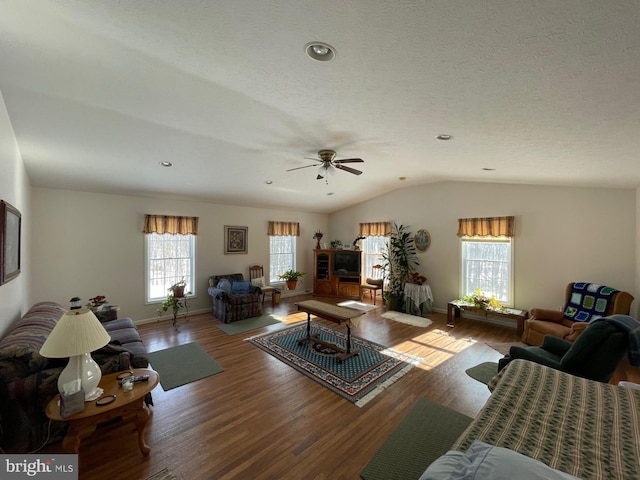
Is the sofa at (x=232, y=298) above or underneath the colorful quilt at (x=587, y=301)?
underneath

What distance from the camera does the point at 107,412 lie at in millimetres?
1799

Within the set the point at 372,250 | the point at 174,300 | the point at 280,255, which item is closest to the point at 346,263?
the point at 372,250

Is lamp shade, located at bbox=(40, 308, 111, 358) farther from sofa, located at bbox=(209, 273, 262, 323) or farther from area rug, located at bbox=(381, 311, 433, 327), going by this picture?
area rug, located at bbox=(381, 311, 433, 327)

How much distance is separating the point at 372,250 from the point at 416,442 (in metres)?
5.49

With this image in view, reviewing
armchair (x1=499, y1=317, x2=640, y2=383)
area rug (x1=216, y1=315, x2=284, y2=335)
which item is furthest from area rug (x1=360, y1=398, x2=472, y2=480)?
area rug (x1=216, y1=315, x2=284, y2=335)

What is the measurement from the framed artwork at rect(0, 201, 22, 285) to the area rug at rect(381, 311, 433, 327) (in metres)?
5.47

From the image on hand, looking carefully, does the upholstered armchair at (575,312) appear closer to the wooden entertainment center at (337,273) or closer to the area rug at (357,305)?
the area rug at (357,305)

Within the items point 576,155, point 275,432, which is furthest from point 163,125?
point 576,155

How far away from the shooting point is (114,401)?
6.00 feet

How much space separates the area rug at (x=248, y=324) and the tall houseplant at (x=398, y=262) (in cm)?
271

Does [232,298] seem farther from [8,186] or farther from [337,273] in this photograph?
[8,186]

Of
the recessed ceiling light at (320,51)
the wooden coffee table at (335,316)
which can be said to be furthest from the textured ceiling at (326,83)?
the wooden coffee table at (335,316)

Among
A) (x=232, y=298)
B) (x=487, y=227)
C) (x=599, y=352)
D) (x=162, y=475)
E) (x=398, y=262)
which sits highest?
(x=487, y=227)

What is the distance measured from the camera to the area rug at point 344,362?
9.68ft
